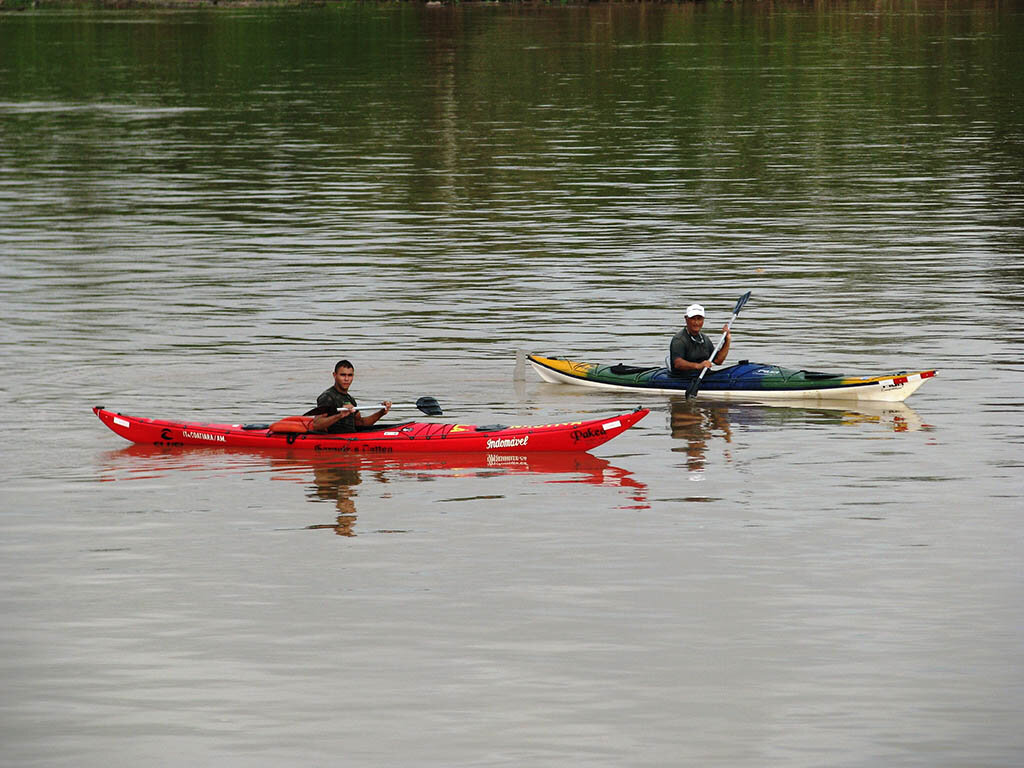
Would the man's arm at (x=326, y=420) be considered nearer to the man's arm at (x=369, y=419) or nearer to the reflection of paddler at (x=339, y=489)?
the man's arm at (x=369, y=419)

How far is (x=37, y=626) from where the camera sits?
18.5m

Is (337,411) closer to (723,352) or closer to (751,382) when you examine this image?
(751,382)

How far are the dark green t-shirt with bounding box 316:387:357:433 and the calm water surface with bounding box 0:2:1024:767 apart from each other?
0.56 metres

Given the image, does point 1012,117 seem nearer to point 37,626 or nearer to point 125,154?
point 125,154

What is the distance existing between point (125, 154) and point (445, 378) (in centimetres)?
4211

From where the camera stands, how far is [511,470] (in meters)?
25.2

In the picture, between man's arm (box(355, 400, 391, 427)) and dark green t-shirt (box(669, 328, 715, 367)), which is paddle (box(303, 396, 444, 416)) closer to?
man's arm (box(355, 400, 391, 427))

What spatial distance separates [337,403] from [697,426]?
539 centimetres

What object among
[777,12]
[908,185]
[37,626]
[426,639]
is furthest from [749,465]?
[777,12]

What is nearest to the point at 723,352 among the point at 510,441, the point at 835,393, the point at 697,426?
the point at 835,393

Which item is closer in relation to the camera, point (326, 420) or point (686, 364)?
point (326, 420)

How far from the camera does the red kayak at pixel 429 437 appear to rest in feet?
83.8

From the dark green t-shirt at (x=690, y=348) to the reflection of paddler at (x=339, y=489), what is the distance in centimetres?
622

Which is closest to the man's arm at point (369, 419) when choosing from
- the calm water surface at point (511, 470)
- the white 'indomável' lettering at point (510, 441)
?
the calm water surface at point (511, 470)
